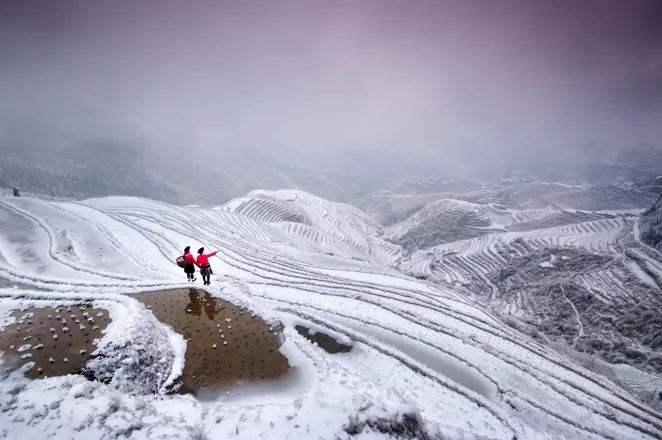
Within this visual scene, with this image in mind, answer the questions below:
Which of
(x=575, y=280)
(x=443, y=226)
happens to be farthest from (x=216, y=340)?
(x=443, y=226)

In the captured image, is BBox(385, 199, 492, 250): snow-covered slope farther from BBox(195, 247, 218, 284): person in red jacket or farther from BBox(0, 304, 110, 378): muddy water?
BBox(0, 304, 110, 378): muddy water

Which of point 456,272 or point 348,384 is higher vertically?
point 348,384

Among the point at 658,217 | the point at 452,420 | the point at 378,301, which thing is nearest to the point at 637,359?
the point at 378,301

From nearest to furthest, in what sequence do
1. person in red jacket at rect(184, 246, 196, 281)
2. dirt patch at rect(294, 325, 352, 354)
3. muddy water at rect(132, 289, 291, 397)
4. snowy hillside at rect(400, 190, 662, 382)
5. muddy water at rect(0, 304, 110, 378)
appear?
muddy water at rect(0, 304, 110, 378) < muddy water at rect(132, 289, 291, 397) < dirt patch at rect(294, 325, 352, 354) < person in red jacket at rect(184, 246, 196, 281) < snowy hillside at rect(400, 190, 662, 382)

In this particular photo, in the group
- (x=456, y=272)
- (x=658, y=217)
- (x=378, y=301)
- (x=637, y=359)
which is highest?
(x=658, y=217)

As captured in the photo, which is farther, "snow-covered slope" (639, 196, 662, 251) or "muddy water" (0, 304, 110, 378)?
"snow-covered slope" (639, 196, 662, 251)

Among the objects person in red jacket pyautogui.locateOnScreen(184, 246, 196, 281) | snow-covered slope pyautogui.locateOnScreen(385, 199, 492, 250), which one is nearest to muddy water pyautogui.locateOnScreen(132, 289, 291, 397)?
person in red jacket pyautogui.locateOnScreen(184, 246, 196, 281)

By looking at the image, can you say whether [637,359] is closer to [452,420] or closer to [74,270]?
[452,420]
